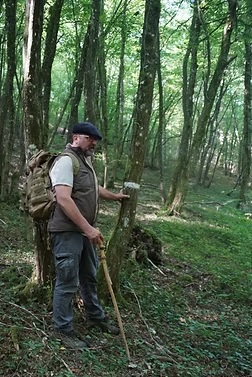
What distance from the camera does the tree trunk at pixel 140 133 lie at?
5.41 meters

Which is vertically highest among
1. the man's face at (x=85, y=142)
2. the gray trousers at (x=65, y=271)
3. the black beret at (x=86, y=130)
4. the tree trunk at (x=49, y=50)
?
the tree trunk at (x=49, y=50)

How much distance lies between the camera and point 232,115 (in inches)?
1543

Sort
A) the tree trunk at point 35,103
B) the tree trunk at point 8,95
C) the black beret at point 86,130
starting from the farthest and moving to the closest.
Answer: the tree trunk at point 8,95 < the tree trunk at point 35,103 < the black beret at point 86,130

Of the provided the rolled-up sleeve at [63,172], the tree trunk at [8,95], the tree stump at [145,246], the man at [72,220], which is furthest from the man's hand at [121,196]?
the tree trunk at [8,95]

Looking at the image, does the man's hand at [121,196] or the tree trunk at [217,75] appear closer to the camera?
the man's hand at [121,196]

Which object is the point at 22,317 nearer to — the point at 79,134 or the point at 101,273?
the point at 101,273

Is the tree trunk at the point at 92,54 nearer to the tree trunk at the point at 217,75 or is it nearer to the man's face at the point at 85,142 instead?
the tree trunk at the point at 217,75

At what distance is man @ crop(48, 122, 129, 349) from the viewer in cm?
411

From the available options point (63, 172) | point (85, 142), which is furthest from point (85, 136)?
point (63, 172)

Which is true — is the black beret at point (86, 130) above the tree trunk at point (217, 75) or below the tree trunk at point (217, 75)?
below

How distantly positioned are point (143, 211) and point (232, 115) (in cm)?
2680

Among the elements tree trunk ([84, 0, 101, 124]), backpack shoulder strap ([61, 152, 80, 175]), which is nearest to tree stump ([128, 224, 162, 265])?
tree trunk ([84, 0, 101, 124])

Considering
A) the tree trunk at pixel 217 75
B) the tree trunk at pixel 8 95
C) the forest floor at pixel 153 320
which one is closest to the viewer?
the forest floor at pixel 153 320

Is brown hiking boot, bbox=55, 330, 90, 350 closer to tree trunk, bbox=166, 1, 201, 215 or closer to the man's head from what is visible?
the man's head
